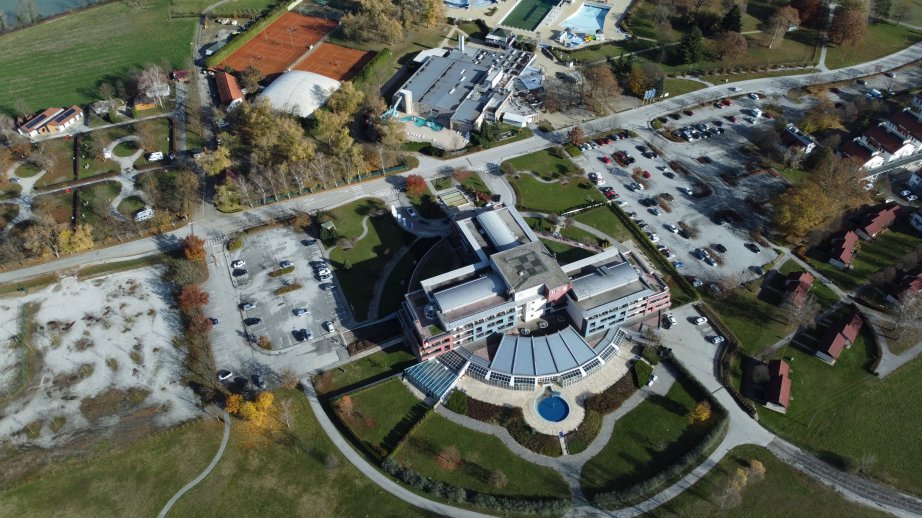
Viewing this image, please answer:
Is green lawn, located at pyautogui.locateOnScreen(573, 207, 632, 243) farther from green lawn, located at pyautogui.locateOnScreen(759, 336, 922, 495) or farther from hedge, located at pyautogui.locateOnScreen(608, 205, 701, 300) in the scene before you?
green lawn, located at pyautogui.locateOnScreen(759, 336, 922, 495)

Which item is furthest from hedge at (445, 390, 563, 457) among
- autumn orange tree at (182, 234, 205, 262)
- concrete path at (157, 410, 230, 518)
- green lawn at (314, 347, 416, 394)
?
autumn orange tree at (182, 234, 205, 262)

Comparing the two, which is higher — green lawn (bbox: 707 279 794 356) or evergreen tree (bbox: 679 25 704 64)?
evergreen tree (bbox: 679 25 704 64)

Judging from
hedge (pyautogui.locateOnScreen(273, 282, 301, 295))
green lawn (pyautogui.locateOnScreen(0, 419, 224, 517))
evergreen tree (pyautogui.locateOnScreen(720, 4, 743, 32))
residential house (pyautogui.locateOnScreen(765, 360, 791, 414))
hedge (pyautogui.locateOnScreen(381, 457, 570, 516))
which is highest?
evergreen tree (pyautogui.locateOnScreen(720, 4, 743, 32))

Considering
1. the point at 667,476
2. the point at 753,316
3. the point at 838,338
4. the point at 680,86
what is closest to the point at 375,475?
the point at 667,476

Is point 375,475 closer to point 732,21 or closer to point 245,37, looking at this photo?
point 245,37

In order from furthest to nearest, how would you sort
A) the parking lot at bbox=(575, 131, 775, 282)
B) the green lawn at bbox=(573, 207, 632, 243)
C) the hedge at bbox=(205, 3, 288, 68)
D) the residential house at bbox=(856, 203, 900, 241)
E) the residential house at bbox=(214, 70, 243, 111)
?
1. the hedge at bbox=(205, 3, 288, 68)
2. the residential house at bbox=(214, 70, 243, 111)
3. the green lawn at bbox=(573, 207, 632, 243)
4. the residential house at bbox=(856, 203, 900, 241)
5. the parking lot at bbox=(575, 131, 775, 282)

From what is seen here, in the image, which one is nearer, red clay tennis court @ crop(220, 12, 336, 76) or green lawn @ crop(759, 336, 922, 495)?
green lawn @ crop(759, 336, 922, 495)

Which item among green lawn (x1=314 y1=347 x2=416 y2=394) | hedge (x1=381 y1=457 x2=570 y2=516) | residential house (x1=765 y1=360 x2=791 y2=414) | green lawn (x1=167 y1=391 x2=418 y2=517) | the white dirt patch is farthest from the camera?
green lawn (x1=314 y1=347 x2=416 y2=394)

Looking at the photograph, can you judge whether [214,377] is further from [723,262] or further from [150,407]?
[723,262]
